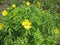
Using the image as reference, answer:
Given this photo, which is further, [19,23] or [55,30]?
[55,30]

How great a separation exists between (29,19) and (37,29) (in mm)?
197

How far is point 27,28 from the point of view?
11.3 feet

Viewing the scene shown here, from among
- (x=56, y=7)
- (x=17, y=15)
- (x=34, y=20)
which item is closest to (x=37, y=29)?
(x=34, y=20)

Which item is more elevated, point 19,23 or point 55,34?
point 19,23

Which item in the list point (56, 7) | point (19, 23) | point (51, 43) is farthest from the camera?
point (56, 7)

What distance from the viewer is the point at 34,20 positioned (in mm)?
3607

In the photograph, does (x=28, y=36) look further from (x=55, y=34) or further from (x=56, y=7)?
(x=56, y=7)

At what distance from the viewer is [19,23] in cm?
Answer: 352

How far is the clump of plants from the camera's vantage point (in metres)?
3.53

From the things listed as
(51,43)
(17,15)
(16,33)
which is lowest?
(51,43)

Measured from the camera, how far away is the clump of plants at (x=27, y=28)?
353 cm

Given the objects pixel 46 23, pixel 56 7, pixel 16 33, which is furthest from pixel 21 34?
pixel 56 7

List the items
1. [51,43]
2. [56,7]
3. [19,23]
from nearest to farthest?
[19,23] < [51,43] < [56,7]

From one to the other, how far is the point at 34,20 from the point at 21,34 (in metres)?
0.29
